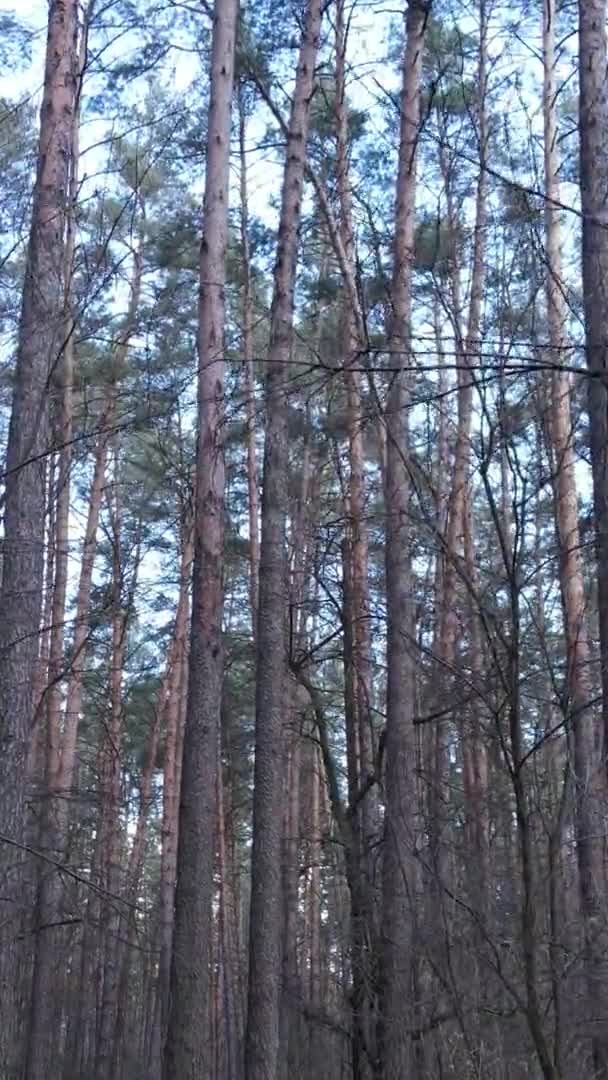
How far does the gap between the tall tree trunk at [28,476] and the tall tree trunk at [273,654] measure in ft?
5.04

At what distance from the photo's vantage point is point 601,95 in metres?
6.22

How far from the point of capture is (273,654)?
893 cm

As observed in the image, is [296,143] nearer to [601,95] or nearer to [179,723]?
[601,95]

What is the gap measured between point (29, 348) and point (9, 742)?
7.24 ft

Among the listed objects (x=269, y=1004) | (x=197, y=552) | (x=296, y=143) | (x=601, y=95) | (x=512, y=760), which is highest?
(x=296, y=143)

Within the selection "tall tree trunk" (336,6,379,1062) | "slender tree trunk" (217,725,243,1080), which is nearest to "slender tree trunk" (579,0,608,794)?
"tall tree trunk" (336,6,379,1062)

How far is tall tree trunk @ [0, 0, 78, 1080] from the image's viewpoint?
6.02 meters

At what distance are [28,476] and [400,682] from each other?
11.9ft

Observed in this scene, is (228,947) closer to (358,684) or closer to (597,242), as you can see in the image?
(358,684)

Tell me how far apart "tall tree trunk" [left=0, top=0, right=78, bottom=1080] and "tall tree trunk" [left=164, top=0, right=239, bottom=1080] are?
3.27 feet

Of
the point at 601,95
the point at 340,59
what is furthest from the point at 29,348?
the point at 340,59

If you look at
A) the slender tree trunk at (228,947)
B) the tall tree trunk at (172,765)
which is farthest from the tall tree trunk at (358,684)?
the slender tree trunk at (228,947)

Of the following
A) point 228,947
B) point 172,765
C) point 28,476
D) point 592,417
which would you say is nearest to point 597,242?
point 592,417

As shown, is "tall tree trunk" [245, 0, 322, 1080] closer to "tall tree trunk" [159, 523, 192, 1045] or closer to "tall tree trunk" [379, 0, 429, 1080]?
"tall tree trunk" [379, 0, 429, 1080]
